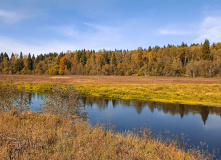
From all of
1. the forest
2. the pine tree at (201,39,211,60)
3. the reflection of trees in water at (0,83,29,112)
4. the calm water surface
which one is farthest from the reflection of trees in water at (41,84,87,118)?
the pine tree at (201,39,211,60)

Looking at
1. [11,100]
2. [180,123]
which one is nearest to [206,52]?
[180,123]

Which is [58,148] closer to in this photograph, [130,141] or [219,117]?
[130,141]

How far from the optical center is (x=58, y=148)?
7.77 meters

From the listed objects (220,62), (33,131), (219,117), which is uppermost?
(220,62)

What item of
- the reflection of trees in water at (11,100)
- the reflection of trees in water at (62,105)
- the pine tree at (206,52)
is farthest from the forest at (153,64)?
the reflection of trees in water at (11,100)

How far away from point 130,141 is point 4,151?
20.1 ft

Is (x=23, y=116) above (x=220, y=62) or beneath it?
beneath

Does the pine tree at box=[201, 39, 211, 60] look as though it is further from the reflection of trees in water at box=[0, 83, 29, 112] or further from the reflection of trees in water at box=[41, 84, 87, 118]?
the reflection of trees in water at box=[0, 83, 29, 112]

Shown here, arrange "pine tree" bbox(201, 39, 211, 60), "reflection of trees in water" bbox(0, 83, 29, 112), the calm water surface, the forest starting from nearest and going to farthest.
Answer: the calm water surface < "reflection of trees in water" bbox(0, 83, 29, 112) < the forest < "pine tree" bbox(201, 39, 211, 60)

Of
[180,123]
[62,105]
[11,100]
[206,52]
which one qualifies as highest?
[206,52]

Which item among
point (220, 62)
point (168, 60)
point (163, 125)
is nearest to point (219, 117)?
point (163, 125)

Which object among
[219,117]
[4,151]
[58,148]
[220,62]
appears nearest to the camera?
[4,151]

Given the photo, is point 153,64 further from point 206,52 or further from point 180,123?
point 180,123

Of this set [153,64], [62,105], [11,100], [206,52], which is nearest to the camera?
[62,105]
